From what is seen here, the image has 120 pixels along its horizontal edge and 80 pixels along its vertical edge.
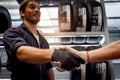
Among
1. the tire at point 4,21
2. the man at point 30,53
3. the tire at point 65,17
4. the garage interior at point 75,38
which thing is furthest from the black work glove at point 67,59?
the tire at point 4,21

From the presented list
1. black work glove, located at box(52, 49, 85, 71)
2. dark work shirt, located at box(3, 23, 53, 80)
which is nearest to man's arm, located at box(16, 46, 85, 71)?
black work glove, located at box(52, 49, 85, 71)

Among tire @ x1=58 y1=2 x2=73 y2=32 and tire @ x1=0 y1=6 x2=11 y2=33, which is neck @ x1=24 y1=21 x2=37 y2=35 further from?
tire @ x1=0 y1=6 x2=11 y2=33

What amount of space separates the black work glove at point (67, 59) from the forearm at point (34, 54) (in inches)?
1.5

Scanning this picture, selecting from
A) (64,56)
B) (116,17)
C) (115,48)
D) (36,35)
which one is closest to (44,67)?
(36,35)

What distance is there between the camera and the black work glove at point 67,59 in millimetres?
1336

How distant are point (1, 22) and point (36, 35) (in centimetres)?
70

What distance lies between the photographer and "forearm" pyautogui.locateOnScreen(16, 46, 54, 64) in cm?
136

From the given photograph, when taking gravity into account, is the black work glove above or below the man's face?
below

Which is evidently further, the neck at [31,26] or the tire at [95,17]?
the tire at [95,17]

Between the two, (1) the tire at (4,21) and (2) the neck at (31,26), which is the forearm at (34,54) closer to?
(2) the neck at (31,26)

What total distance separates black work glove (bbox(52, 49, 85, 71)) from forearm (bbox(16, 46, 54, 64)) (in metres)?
0.04

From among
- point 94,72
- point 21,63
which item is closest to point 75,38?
point 94,72

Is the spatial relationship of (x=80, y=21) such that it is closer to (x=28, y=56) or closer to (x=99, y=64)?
(x=99, y=64)

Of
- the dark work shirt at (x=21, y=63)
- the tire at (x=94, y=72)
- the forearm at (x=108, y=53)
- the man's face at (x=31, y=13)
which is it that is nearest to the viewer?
the forearm at (x=108, y=53)
